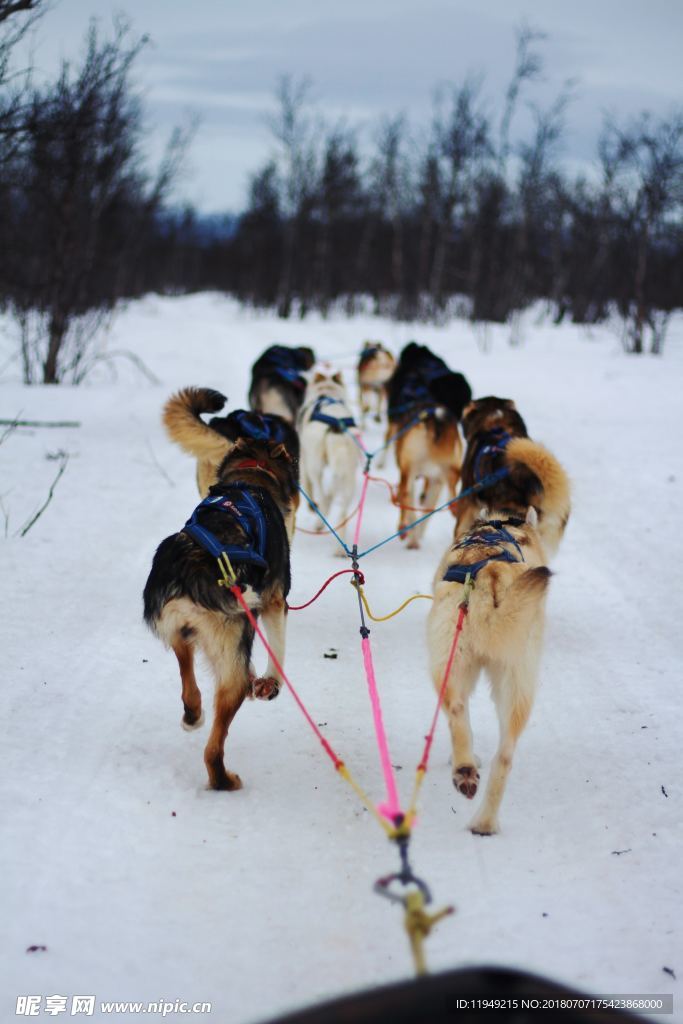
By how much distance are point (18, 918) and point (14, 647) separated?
1.80m

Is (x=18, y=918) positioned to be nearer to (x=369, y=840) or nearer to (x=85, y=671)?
(x=369, y=840)

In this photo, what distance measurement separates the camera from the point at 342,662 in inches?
154

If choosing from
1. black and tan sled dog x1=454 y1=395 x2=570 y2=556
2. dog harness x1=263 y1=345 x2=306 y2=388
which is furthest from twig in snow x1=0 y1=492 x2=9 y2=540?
black and tan sled dog x1=454 y1=395 x2=570 y2=556

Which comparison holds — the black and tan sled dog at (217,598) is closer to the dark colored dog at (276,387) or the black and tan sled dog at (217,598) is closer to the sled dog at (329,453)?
the sled dog at (329,453)

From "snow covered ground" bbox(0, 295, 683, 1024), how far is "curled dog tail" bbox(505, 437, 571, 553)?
0.82 m

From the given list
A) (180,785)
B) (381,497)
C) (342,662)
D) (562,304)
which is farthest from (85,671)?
(562,304)

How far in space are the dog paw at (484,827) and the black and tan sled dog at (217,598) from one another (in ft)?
2.78

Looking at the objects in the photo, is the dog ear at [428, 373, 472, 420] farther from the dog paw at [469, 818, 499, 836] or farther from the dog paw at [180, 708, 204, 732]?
the dog paw at [469, 818, 499, 836]

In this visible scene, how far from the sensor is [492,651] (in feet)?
8.17

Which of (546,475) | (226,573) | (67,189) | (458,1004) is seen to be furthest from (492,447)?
(67,189)

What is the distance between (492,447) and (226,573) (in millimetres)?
2223

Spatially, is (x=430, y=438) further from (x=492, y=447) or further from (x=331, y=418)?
(x=492, y=447)

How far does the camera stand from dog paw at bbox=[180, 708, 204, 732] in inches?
119

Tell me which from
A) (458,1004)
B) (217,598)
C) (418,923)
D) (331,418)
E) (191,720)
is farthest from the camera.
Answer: (331,418)
